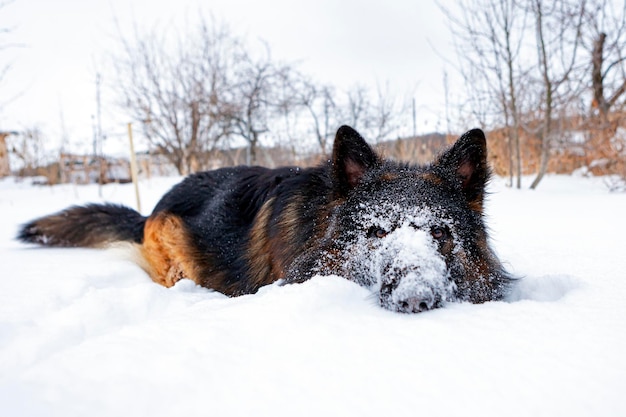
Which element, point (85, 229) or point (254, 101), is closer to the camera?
point (85, 229)

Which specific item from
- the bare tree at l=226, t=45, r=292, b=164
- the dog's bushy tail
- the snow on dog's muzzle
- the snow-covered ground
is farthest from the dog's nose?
the bare tree at l=226, t=45, r=292, b=164

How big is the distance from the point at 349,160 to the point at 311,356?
152cm

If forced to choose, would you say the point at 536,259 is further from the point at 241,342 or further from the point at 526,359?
the point at 241,342

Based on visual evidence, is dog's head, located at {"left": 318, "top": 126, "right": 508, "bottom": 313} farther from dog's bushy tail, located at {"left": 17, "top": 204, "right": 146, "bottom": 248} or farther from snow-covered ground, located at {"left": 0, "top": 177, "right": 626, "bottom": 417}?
dog's bushy tail, located at {"left": 17, "top": 204, "right": 146, "bottom": 248}

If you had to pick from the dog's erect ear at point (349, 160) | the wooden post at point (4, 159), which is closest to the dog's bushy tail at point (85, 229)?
the dog's erect ear at point (349, 160)

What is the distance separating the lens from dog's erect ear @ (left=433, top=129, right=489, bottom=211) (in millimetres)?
2391

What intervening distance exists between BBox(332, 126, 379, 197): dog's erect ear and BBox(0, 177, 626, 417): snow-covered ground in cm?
92

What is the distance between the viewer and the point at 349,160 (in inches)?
94.6

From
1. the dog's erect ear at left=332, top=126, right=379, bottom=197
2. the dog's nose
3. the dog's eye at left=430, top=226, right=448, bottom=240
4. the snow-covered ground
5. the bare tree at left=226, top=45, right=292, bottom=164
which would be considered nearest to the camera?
the snow-covered ground

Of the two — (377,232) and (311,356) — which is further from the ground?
(377,232)

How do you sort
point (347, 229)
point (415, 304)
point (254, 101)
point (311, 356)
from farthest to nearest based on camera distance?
point (254, 101), point (347, 229), point (415, 304), point (311, 356)

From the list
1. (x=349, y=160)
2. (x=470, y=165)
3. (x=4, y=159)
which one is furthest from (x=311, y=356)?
(x=4, y=159)

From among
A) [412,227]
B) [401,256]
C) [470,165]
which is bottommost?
[401,256]

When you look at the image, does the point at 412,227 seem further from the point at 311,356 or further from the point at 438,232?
the point at 311,356
